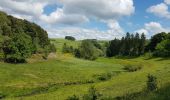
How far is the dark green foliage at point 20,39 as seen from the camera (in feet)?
357

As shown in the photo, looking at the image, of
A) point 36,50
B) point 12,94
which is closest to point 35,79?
point 12,94

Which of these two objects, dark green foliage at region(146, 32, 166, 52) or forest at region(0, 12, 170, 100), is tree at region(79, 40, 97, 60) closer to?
forest at region(0, 12, 170, 100)

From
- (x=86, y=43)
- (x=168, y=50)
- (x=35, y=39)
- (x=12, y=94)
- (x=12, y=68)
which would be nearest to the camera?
(x=12, y=94)

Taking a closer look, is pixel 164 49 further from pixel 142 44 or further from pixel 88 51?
pixel 88 51

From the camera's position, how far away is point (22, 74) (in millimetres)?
87375

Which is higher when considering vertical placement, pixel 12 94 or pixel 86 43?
pixel 86 43

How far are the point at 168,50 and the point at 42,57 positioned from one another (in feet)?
183

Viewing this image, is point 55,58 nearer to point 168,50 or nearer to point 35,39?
point 35,39

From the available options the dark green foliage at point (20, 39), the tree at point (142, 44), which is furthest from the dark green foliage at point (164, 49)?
the dark green foliage at point (20, 39)

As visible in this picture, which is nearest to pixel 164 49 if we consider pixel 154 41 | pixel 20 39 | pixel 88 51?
pixel 154 41

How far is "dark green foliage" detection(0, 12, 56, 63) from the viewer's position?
109 metres

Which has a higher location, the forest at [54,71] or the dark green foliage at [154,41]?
the dark green foliage at [154,41]

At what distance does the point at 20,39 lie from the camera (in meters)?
111

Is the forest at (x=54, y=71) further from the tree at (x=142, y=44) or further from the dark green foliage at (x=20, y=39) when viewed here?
the tree at (x=142, y=44)
